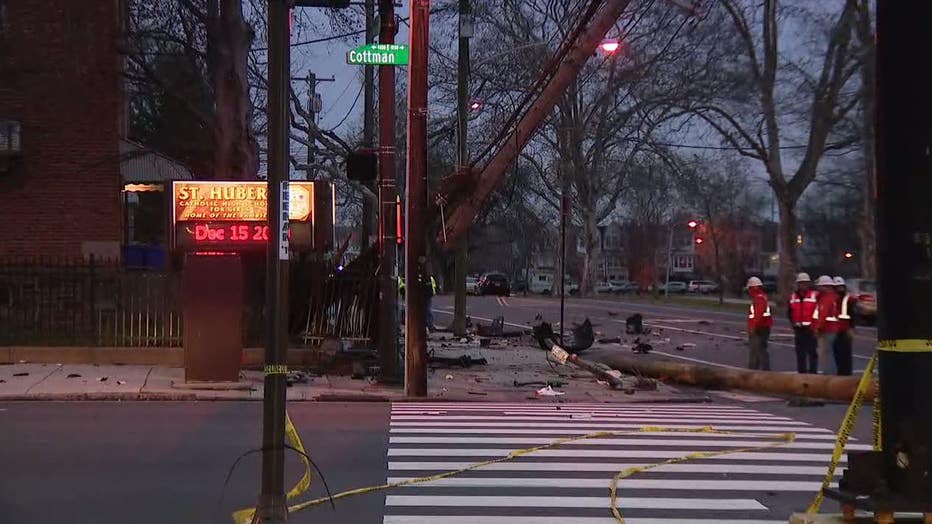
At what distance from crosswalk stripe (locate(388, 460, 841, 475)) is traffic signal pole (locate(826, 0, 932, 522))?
4444 millimetres

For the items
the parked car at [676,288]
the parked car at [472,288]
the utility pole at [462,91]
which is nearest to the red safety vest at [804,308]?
the utility pole at [462,91]

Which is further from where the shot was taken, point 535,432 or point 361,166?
point 361,166

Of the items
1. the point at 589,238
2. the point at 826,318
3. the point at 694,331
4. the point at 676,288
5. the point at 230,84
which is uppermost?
the point at 230,84

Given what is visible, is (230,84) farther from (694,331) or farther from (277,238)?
(694,331)

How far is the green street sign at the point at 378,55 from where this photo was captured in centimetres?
1352

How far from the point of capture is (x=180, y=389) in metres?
13.9

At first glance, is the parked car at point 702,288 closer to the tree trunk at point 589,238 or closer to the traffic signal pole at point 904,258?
the tree trunk at point 589,238

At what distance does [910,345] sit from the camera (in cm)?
385

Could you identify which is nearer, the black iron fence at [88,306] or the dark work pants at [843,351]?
the dark work pants at [843,351]

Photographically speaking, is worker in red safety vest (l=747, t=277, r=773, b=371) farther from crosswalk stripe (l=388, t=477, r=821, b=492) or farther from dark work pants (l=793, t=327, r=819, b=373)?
crosswalk stripe (l=388, t=477, r=821, b=492)

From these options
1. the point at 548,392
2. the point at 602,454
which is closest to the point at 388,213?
the point at 548,392

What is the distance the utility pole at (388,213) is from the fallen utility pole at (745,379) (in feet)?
18.3

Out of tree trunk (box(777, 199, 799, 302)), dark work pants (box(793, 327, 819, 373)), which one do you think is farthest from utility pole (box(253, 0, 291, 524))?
tree trunk (box(777, 199, 799, 302))

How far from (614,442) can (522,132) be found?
719cm
